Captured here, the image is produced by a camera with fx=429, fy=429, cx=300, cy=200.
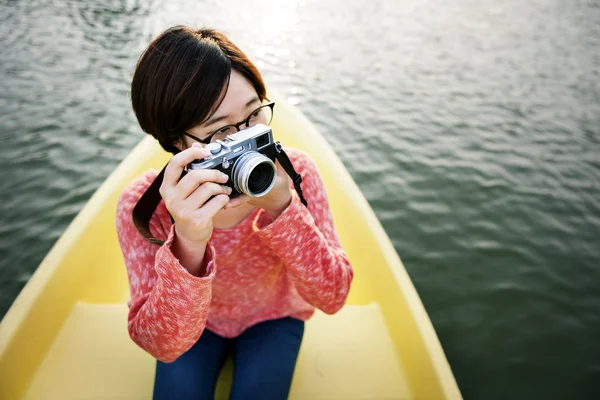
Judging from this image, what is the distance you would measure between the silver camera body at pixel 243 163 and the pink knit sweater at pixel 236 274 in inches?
7.0

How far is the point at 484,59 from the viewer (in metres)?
6.40

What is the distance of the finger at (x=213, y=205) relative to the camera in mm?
1031

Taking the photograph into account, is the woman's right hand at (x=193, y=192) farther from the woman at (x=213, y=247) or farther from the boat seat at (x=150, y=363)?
the boat seat at (x=150, y=363)

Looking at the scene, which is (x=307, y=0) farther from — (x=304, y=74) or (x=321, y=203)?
(x=321, y=203)

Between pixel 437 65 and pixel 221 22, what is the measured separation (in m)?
3.94

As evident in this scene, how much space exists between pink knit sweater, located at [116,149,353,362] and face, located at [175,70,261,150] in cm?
26

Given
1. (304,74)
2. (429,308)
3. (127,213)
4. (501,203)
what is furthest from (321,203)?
(304,74)

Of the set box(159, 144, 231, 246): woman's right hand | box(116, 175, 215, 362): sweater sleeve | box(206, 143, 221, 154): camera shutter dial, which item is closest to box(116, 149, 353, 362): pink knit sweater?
box(116, 175, 215, 362): sweater sleeve

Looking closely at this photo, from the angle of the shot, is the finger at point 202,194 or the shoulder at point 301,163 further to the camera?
the shoulder at point 301,163

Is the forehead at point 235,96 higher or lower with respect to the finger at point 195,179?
higher

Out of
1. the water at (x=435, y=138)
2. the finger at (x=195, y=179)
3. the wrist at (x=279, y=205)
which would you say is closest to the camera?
the finger at (x=195, y=179)

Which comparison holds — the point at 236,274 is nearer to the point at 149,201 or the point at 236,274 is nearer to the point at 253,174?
the point at 149,201

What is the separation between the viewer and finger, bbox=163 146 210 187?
1.00 m

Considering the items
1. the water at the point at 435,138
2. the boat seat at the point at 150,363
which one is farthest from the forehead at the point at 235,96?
the water at the point at 435,138
